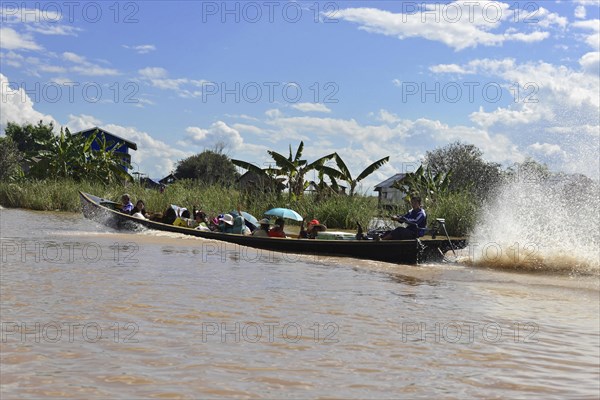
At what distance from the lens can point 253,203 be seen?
26250mm

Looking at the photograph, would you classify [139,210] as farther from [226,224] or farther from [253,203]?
[253,203]

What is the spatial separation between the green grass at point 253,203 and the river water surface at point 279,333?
1112 cm

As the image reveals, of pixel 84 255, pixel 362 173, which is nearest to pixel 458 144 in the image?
pixel 362 173

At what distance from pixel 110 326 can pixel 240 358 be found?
151cm

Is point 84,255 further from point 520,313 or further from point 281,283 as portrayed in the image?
point 520,313

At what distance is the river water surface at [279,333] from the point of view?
4312 mm

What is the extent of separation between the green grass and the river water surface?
11.1 m

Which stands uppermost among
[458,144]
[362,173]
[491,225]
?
[458,144]

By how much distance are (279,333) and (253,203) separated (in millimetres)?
20478

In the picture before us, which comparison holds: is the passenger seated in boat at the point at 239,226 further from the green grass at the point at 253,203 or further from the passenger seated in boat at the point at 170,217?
the green grass at the point at 253,203

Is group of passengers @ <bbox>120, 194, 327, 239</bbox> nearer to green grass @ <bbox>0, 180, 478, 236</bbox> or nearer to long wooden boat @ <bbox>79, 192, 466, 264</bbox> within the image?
long wooden boat @ <bbox>79, 192, 466, 264</bbox>

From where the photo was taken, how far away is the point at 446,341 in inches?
232

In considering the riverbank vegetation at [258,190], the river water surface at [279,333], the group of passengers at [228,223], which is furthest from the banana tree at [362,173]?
the river water surface at [279,333]

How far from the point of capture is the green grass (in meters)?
22.3
